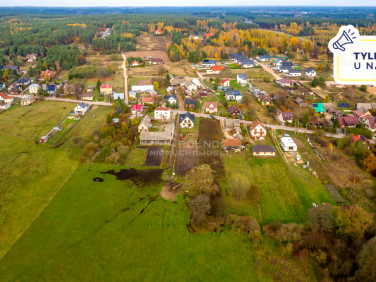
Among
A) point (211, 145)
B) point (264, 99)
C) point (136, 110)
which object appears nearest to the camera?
point (211, 145)

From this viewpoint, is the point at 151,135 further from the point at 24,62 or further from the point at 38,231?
the point at 24,62

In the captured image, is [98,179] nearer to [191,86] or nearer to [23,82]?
[191,86]

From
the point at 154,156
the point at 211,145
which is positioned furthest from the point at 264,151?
the point at 154,156

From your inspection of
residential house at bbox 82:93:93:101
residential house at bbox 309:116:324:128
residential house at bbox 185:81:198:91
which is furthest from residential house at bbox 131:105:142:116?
residential house at bbox 309:116:324:128

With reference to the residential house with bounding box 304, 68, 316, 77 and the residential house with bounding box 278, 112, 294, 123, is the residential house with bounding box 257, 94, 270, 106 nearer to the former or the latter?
the residential house with bounding box 278, 112, 294, 123

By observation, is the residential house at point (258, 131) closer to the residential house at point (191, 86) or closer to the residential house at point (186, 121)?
the residential house at point (186, 121)

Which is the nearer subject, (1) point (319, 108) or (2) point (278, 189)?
(2) point (278, 189)
